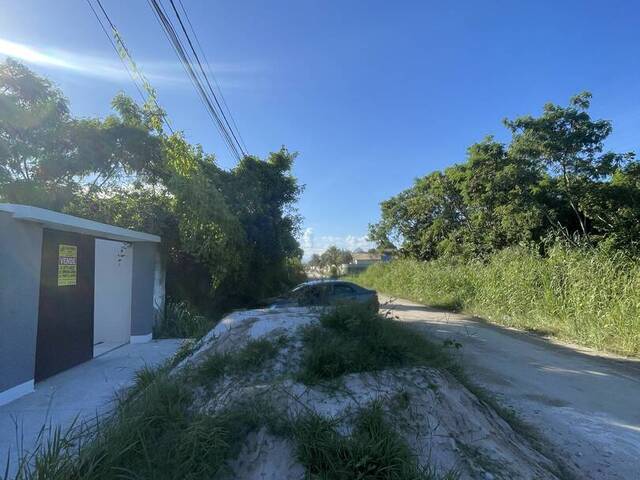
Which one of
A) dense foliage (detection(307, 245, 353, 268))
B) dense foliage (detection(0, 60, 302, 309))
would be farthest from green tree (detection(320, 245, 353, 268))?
dense foliage (detection(0, 60, 302, 309))

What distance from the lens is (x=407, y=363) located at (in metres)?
4.45

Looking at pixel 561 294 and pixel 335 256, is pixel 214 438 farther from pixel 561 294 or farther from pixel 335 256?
pixel 335 256

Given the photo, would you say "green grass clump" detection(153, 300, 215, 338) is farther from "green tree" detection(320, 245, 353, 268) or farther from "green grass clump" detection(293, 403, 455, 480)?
"green tree" detection(320, 245, 353, 268)

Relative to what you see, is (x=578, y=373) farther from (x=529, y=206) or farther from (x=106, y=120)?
(x=106, y=120)

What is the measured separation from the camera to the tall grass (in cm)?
956

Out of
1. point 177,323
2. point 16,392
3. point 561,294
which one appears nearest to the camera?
point 16,392

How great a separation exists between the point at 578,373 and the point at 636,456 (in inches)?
140

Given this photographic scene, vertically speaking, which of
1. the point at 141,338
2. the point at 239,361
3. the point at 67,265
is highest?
the point at 67,265

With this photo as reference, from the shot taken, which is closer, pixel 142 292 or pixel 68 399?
pixel 68 399

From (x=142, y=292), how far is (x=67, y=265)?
2.71 meters

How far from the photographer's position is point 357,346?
4539 millimetres

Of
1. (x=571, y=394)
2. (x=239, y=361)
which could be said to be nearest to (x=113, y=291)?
(x=239, y=361)

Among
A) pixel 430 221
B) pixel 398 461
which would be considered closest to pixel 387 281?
pixel 430 221

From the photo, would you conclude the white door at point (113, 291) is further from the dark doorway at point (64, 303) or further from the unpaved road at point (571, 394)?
the unpaved road at point (571, 394)
